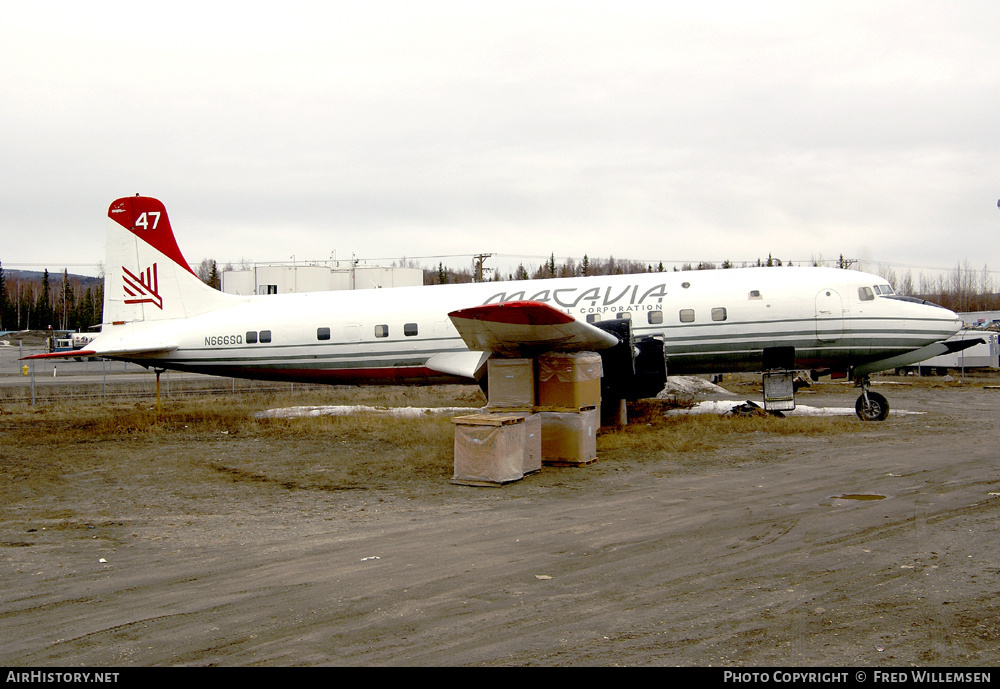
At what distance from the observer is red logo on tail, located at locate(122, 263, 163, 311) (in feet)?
61.9

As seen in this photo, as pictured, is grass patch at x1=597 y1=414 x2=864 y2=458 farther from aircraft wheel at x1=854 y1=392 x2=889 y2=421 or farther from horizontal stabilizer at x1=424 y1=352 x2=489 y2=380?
horizontal stabilizer at x1=424 y1=352 x2=489 y2=380

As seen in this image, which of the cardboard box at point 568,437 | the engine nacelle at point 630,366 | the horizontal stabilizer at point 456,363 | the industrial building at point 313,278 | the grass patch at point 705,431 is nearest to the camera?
the cardboard box at point 568,437

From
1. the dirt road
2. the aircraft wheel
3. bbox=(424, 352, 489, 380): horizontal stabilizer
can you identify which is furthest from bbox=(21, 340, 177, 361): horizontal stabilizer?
the aircraft wheel

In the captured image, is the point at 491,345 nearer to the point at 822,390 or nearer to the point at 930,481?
the point at 930,481

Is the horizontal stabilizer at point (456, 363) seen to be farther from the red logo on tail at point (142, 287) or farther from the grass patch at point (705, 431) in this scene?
the red logo on tail at point (142, 287)

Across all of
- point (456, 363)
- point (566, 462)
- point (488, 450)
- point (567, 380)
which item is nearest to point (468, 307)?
point (456, 363)

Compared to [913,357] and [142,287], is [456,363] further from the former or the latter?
[913,357]

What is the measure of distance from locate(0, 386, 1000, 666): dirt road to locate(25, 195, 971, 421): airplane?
6010mm

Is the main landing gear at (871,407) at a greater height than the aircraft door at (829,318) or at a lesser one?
lesser

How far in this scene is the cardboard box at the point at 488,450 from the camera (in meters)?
10.6

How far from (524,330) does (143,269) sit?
38.6 feet

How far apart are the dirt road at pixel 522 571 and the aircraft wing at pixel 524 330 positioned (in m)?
2.53

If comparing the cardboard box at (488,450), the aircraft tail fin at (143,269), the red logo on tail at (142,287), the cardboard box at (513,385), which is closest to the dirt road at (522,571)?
the cardboard box at (488,450)
